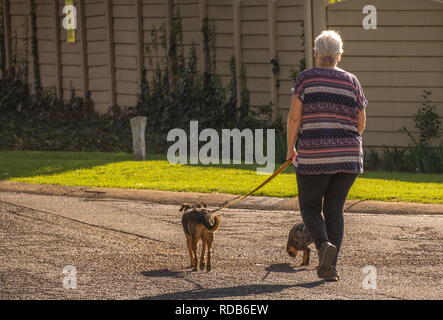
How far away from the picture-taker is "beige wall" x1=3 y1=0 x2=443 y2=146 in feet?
49.8

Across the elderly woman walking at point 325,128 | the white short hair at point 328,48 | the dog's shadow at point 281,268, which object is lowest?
the dog's shadow at point 281,268

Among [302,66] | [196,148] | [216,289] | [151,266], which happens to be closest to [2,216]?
[151,266]

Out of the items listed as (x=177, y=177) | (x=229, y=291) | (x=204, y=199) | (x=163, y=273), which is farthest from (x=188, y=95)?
(x=229, y=291)

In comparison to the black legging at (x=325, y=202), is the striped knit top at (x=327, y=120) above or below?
above

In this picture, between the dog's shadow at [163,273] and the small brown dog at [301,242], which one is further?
the small brown dog at [301,242]

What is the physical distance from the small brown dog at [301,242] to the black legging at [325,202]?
0.50m

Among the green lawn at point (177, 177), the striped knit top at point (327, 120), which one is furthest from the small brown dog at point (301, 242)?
the green lawn at point (177, 177)

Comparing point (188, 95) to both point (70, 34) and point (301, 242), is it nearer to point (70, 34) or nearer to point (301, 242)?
point (70, 34)

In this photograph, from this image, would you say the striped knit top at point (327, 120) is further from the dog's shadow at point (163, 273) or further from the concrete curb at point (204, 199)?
the concrete curb at point (204, 199)

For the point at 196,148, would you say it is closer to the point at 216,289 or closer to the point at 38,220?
the point at 38,220

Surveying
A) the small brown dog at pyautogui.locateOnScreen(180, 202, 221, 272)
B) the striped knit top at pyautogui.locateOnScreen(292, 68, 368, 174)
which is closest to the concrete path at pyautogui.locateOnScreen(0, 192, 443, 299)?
the small brown dog at pyautogui.locateOnScreen(180, 202, 221, 272)

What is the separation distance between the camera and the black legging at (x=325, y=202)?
26.2ft

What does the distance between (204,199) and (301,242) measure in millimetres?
3276

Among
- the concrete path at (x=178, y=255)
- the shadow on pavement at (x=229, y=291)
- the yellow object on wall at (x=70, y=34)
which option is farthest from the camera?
the yellow object on wall at (x=70, y=34)
